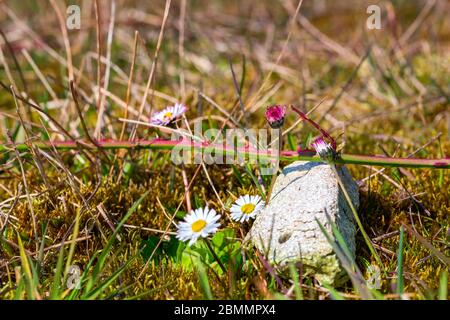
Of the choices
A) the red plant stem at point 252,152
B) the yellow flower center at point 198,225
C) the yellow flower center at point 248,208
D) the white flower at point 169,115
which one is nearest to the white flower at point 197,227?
the yellow flower center at point 198,225

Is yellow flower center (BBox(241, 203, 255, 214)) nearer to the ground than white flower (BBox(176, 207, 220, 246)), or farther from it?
farther from it

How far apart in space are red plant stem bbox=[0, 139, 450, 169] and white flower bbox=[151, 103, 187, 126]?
8 centimetres

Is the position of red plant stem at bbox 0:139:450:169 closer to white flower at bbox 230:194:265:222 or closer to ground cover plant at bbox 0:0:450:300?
ground cover plant at bbox 0:0:450:300

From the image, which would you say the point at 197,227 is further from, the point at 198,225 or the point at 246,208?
the point at 246,208

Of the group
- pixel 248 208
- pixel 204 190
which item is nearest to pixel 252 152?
pixel 248 208

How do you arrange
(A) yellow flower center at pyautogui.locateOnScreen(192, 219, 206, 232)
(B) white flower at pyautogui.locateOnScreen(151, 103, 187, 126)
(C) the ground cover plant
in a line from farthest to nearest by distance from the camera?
(B) white flower at pyautogui.locateOnScreen(151, 103, 187, 126) → (A) yellow flower center at pyautogui.locateOnScreen(192, 219, 206, 232) → (C) the ground cover plant

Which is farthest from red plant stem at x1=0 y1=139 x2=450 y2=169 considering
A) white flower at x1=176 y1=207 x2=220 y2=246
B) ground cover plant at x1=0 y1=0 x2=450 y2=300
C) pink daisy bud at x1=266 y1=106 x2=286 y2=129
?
white flower at x1=176 y1=207 x2=220 y2=246

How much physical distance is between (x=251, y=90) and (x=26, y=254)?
1552 mm

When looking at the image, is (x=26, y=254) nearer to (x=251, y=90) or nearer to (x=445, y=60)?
(x=251, y=90)

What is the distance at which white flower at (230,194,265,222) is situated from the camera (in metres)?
1.57

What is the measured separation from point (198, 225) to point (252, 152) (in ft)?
0.92

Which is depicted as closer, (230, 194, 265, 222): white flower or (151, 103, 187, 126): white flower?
(230, 194, 265, 222): white flower

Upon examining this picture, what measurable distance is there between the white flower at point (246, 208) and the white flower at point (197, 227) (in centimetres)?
9

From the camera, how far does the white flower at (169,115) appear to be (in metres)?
1.81
